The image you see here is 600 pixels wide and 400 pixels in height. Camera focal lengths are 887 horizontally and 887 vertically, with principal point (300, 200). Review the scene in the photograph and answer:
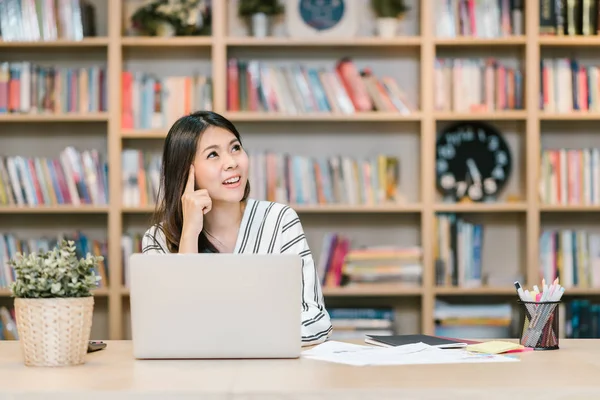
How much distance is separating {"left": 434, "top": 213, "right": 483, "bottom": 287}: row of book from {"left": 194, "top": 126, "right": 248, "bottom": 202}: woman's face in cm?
162

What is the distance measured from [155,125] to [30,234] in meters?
0.85

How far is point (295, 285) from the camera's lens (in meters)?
1.82

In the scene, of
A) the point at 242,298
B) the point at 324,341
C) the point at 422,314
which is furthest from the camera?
the point at 422,314

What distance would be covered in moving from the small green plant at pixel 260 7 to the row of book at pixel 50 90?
2.42 ft

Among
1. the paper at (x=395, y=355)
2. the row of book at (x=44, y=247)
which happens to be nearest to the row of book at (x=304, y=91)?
the row of book at (x=44, y=247)

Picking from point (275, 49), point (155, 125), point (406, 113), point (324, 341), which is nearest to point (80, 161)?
point (155, 125)

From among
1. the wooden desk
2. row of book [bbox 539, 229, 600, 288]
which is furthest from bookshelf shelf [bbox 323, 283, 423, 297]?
the wooden desk

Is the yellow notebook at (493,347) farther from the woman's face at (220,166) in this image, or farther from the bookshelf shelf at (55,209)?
the bookshelf shelf at (55,209)

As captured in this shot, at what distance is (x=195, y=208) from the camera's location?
2590 millimetres

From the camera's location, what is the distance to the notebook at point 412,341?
2.02m

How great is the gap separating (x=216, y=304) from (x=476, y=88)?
105 inches

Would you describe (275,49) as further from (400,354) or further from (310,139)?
(400,354)

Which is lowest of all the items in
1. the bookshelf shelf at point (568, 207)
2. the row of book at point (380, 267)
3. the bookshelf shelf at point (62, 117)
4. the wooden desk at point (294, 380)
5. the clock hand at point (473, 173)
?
the row of book at point (380, 267)

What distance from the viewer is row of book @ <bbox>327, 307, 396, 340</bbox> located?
4043mm
